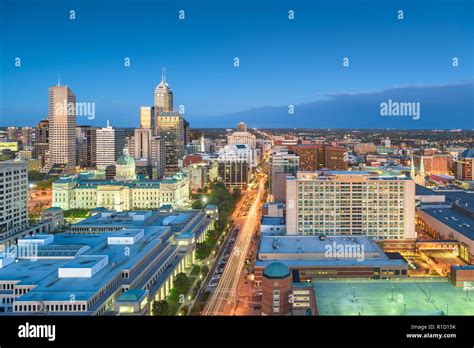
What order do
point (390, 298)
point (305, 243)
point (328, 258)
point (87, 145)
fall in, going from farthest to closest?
point (87, 145) < point (305, 243) < point (328, 258) < point (390, 298)

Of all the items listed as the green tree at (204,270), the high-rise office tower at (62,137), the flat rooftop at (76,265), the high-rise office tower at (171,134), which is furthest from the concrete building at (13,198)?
the high-rise office tower at (171,134)

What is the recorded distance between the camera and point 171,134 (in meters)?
22.6

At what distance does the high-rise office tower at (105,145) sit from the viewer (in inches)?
916

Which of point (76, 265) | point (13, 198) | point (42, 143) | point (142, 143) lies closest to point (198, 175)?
point (142, 143)

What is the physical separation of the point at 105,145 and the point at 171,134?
145 inches

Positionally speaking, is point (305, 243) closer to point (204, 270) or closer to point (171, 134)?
point (204, 270)

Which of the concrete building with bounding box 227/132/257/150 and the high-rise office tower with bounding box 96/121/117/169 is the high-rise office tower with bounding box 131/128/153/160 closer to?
the high-rise office tower with bounding box 96/121/117/169

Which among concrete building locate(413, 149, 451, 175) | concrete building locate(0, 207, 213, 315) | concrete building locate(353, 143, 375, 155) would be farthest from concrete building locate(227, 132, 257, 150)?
concrete building locate(0, 207, 213, 315)

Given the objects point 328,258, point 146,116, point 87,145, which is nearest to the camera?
point 328,258

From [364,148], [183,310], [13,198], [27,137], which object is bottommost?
[183,310]

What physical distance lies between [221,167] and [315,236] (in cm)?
959
